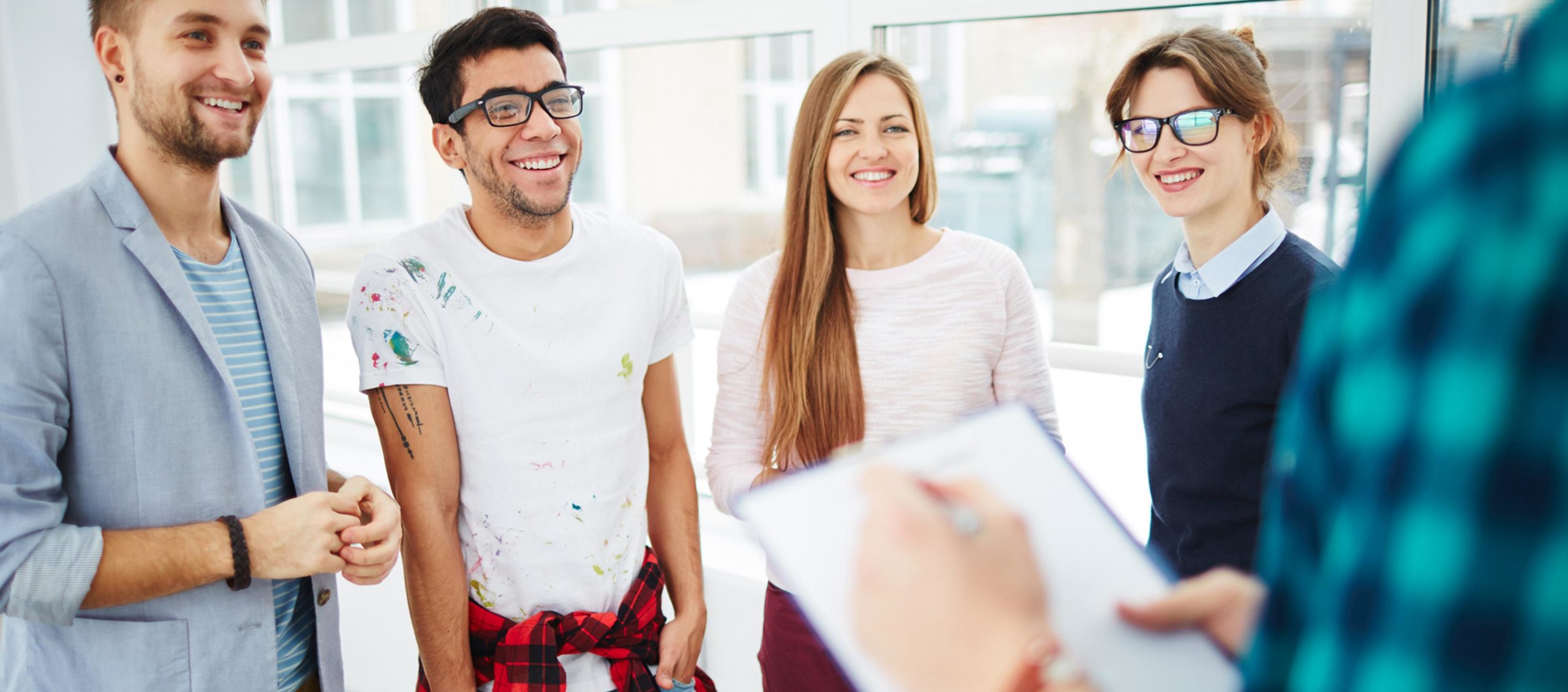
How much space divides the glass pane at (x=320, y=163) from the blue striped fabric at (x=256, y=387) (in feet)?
15.3

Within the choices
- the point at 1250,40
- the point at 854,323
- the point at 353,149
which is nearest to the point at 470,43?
the point at 854,323

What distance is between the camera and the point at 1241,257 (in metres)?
1.57

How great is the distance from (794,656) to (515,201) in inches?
38.3

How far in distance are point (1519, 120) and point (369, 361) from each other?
158 centimetres

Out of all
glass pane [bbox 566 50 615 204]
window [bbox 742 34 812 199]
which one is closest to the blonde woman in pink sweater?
window [bbox 742 34 812 199]

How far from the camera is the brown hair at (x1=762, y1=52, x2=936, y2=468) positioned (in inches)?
69.3

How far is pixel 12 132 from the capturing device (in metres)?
3.62

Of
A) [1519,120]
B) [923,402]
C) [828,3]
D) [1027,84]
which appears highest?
[828,3]

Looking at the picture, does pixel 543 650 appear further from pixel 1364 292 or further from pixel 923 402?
pixel 1364 292

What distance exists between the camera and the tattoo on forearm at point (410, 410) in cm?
159

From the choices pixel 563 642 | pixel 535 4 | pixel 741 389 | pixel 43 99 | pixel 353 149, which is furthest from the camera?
pixel 353 149

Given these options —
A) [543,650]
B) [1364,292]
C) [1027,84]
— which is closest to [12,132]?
[543,650]

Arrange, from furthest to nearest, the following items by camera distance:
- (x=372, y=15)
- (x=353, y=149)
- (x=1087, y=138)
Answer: (x=353, y=149) < (x=372, y=15) < (x=1087, y=138)

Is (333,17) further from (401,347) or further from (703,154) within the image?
(401,347)
